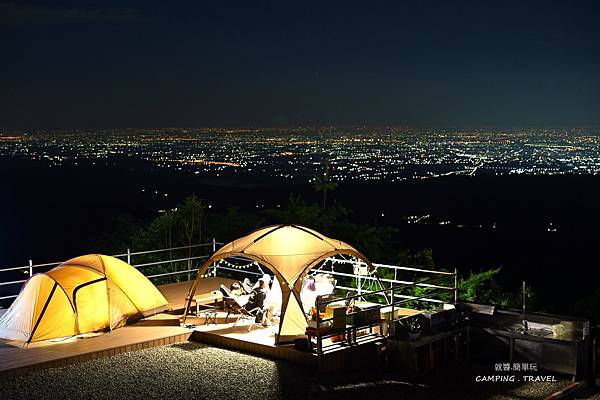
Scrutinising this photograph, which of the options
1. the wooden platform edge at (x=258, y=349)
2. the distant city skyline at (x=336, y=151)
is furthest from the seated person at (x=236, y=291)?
the distant city skyline at (x=336, y=151)

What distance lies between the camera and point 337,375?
10.1m

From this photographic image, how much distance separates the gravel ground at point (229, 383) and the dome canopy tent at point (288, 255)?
853 mm

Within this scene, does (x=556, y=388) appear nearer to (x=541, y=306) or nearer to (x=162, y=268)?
(x=541, y=306)

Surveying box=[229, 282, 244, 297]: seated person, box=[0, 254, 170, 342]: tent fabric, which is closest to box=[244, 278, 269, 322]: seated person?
box=[229, 282, 244, 297]: seated person

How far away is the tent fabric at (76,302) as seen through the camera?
11453 mm

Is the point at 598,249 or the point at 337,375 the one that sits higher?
the point at 337,375

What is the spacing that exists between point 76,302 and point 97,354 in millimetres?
1274

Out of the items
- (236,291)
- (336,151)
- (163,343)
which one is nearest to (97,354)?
(163,343)

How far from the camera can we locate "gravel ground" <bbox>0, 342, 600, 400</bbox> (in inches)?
365

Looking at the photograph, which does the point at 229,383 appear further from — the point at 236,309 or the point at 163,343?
the point at 236,309

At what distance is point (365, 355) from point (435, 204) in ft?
179

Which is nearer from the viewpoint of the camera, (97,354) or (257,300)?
(97,354)

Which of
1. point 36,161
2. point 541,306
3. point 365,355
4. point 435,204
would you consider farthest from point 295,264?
point 36,161

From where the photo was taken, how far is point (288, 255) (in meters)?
11.9
